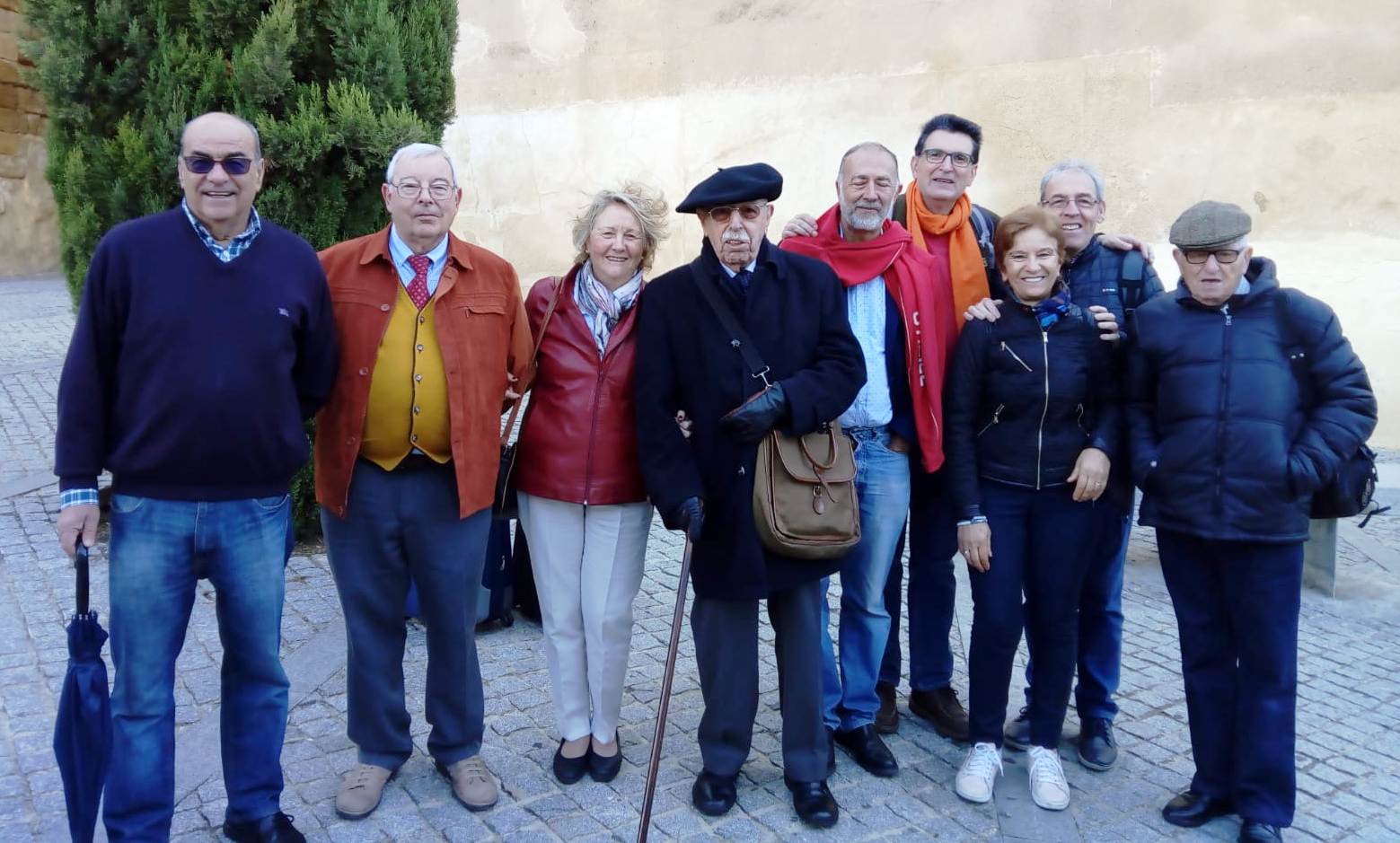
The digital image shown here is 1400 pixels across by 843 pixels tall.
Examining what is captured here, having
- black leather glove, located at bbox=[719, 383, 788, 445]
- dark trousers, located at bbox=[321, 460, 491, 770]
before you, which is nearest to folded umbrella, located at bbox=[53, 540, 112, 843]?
dark trousers, located at bbox=[321, 460, 491, 770]

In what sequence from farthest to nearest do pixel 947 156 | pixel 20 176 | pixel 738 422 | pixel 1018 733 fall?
pixel 20 176
pixel 1018 733
pixel 947 156
pixel 738 422

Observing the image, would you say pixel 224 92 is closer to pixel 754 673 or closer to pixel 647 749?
pixel 647 749

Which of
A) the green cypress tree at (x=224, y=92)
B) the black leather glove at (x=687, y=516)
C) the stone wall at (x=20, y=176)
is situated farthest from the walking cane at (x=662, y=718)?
the stone wall at (x=20, y=176)

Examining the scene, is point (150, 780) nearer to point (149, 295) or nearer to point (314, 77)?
point (149, 295)

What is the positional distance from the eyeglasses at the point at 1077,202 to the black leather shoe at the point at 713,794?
223 centimetres

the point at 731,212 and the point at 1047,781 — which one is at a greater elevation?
the point at 731,212

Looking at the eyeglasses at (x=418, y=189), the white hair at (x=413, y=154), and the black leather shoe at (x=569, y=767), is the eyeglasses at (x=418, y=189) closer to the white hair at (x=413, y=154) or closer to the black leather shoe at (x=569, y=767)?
the white hair at (x=413, y=154)

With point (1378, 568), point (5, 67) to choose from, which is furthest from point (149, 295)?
point (5, 67)

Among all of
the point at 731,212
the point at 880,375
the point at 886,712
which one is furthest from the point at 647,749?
the point at 731,212

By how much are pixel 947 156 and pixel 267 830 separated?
9.98 feet

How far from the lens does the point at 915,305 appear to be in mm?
3680

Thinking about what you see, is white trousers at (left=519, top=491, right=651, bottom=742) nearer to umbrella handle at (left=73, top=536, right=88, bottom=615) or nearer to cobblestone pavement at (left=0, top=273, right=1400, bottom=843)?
cobblestone pavement at (left=0, top=273, right=1400, bottom=843)

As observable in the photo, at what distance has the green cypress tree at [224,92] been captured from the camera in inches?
214

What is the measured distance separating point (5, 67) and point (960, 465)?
1647cm
